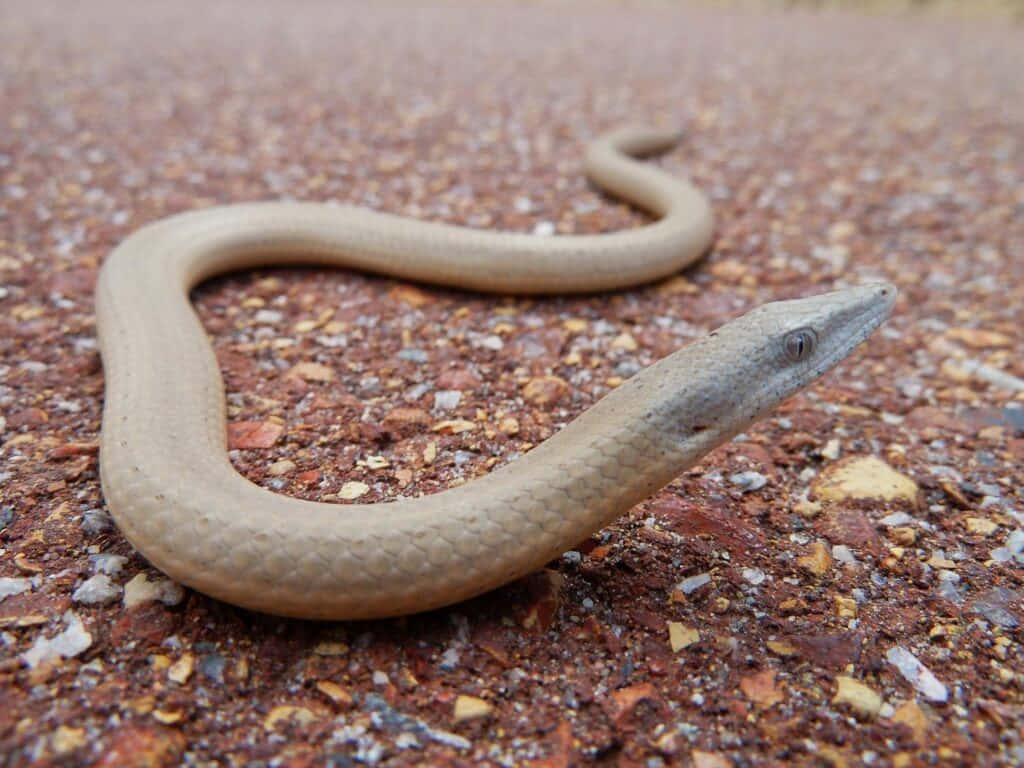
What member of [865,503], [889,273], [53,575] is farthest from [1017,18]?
[53,575]

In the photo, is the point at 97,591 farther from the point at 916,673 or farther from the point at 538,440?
the point at 916,673

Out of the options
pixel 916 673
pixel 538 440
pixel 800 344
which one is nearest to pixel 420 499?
pixel 538 440

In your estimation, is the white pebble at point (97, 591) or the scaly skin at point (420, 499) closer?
the scaly skin at point (420, 499)

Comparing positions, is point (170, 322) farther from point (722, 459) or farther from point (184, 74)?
point (184, 74)

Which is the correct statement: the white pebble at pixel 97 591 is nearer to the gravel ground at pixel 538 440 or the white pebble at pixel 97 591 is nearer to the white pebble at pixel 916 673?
the gravel ground at pixel 538 440

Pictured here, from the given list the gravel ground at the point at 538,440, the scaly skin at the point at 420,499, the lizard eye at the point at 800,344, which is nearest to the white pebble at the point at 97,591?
the gravel ground at the point at 538,440
